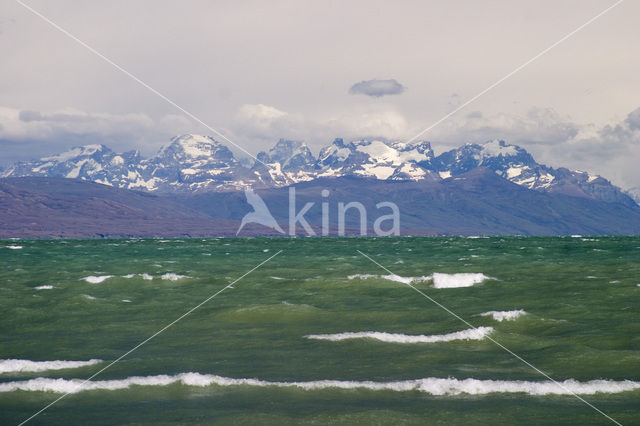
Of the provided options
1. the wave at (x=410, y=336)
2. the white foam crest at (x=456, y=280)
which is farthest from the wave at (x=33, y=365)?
the white foam crest at (x=456, y=280)

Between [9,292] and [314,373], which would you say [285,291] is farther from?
[314,373]

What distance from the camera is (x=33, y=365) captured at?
22828mm

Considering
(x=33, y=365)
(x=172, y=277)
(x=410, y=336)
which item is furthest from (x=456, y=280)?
(x=33, y=365)

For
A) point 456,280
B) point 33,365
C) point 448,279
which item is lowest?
point 33,365

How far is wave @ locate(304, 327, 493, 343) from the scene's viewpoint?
2627 centimetres

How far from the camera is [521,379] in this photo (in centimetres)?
1989

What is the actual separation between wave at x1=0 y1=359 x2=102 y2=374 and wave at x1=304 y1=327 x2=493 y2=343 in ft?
31.2

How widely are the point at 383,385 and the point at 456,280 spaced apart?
29.5 m

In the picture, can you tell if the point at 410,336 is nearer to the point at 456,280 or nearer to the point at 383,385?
the point at 383,385

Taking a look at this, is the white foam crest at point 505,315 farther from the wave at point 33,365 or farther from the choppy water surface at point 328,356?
the wave at point 33,365

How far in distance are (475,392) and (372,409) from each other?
357cm

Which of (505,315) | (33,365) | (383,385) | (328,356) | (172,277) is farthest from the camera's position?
(172,277)

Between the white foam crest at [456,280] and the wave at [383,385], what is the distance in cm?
2664

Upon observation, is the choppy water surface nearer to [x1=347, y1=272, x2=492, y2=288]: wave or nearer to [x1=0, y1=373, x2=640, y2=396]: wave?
[x1=0, y1=373, x2=640, y2=396]: wave
